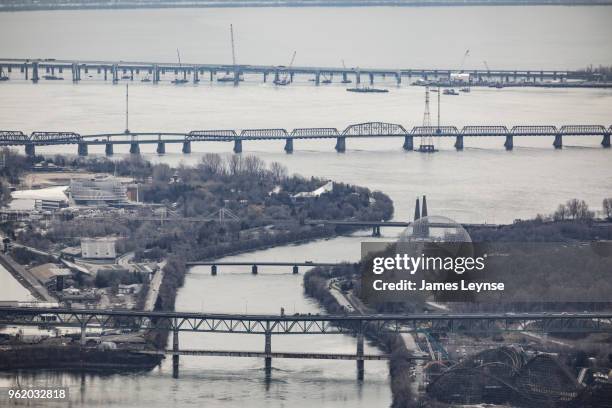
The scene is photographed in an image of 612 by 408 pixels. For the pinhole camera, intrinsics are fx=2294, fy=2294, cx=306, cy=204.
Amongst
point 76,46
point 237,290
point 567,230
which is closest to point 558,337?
point 237,290

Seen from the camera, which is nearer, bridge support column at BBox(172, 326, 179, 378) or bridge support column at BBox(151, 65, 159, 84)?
bridge support column at BBox(172, 326, 179, 378)

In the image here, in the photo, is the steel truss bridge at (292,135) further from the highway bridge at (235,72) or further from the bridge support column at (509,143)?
the highway bridge at (235,72)

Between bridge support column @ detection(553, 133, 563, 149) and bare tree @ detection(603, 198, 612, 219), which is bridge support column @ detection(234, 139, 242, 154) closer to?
bridge support column @ detection(553, 133, 563, 149)

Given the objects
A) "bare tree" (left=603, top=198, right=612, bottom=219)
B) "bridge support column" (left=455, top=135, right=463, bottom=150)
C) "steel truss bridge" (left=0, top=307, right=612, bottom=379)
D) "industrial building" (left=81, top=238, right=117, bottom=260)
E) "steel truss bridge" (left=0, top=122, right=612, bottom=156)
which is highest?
"steel truss bridge" (left=0, top=122, right=612, bottom=156)

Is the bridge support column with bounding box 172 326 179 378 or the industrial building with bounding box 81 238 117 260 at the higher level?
the industrial building with bounding box 81 238 117 260

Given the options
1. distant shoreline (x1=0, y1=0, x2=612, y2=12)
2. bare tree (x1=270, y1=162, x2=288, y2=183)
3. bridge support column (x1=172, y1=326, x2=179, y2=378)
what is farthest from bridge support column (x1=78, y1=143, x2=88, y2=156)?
distant shoreline (x1=0, y1=0, x2=612, y2=12)

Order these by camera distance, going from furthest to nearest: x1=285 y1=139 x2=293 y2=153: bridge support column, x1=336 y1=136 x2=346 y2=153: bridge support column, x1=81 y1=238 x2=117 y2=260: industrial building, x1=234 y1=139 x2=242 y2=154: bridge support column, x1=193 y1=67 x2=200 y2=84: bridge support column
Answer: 1. x1=193 y1=67 x2=200 y2=84: bridge support column
2. x1=336 y1=136 x2=346 y2=153: bridge support column
3. x1=285 y1=139 x2=293 y2=153: bridge support column
4. x1=234 y1=139 x2=242 y2=154: bridge support column
5. x1=81 y1=238 x2=117 y2=260: industrial building
